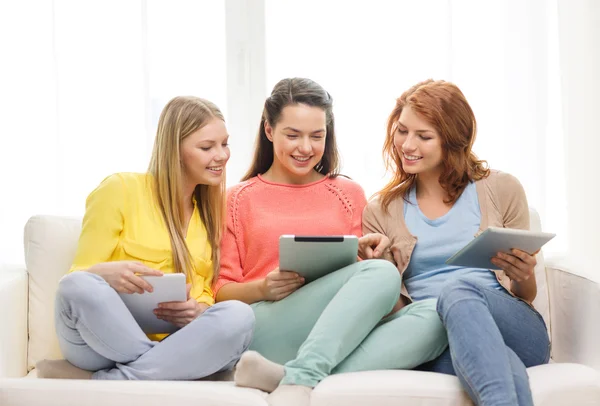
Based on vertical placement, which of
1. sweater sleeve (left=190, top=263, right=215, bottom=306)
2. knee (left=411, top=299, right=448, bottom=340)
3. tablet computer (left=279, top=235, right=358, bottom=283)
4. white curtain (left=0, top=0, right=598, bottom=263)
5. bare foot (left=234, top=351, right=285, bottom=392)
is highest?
white curtain (left=0, top=0, right=598, bottom=263)

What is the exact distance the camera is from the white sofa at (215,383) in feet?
5.87

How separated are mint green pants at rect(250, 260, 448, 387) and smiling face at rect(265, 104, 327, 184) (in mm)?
417

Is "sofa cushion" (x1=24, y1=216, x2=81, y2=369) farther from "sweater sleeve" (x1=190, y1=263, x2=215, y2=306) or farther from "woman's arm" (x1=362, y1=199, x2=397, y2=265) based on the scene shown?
"woman's arm" (x1=362, y1=199, x2=397, y2=265)

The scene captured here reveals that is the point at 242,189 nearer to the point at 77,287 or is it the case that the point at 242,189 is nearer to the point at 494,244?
the point at 77,287

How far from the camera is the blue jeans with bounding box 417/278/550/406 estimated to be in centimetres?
171

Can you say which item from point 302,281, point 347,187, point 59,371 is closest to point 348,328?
point 302,281

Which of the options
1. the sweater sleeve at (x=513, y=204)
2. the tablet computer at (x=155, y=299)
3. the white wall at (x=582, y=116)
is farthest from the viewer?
the white wall at (x=582, y=116)

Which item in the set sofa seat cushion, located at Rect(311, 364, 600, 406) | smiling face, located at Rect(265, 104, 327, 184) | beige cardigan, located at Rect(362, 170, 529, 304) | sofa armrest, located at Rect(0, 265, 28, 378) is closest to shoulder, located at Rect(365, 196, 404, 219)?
beige cardigan, located at Rect(362, 170, 529, 304)

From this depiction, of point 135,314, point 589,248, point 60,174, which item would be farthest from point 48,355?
point 589,248

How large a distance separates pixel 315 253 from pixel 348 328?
9.2 inches

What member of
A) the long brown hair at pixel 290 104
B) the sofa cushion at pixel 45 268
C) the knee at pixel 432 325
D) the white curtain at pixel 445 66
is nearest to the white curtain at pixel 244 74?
the white curtain at pixel 445 66

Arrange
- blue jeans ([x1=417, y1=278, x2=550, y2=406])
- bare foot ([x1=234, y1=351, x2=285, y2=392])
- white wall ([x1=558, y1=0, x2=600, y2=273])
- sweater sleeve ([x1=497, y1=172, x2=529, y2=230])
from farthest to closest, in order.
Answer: white wall ([x1=558, y1=0, x2=600, y2=273]), sweater sleeve ([x1=497, y1=172, x2=529, y2=230]), bare foot ([x1=234, y1=351, x2=285, y2=392]), blue jeans ([x1=417, y1=278, x2=550, y2=406])

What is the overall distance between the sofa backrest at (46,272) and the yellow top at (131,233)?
208 millimetres

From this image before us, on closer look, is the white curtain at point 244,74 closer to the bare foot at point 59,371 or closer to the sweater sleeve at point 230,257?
the sweater sleeve at point 230,257
